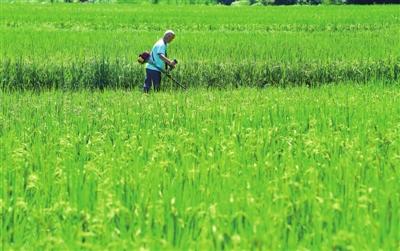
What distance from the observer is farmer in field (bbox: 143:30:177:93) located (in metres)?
14.0

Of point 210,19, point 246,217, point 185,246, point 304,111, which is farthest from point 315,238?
point 210,19

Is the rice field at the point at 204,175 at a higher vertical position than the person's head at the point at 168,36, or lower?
lower

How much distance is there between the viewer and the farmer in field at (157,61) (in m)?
14.0

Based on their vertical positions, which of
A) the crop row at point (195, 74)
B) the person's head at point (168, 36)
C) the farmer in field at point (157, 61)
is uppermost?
the person's head at point (168, 36)

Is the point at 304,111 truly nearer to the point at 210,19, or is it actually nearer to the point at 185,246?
the point at 185,246

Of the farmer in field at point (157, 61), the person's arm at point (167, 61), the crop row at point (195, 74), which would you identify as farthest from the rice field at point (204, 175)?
the crop row at point (195, 74)

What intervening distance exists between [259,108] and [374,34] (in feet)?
50.0

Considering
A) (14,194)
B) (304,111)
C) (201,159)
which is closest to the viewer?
(14,194)

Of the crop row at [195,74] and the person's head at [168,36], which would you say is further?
the crop row at [195,74]

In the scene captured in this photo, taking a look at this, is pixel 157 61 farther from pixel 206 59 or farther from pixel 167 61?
pixel 206 59

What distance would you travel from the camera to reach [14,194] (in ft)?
16.3

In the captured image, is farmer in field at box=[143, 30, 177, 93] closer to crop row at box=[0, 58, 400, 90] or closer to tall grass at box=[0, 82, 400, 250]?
crop row at box=[0, 58, 400, 90]

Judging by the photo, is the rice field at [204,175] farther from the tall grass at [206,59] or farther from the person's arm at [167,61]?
the tall grass at [206,59]

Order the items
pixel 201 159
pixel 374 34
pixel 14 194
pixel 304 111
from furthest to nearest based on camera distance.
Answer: pixel 374 34, pixel 304 111, pixel 201 159, pixel 14 194
